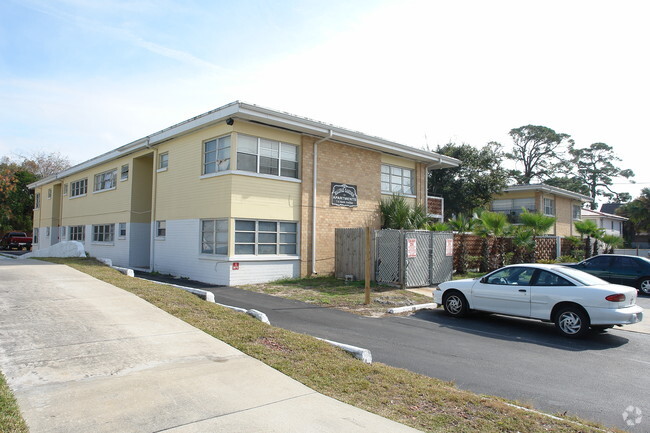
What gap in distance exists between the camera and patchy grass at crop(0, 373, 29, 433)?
3.70 metres

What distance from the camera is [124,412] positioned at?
4.17m

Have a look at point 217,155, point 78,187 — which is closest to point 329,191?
point 217,155

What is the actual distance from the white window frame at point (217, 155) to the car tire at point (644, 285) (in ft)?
51.2

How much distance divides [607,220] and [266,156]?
4686cm

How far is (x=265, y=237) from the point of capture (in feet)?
53.0

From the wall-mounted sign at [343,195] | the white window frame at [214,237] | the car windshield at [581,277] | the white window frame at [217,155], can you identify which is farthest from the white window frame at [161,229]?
the car windshield at [581,277]

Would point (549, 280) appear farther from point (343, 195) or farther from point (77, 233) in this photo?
point (77, 233)

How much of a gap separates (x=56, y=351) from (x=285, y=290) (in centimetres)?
863

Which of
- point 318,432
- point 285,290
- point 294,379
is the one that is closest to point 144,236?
point 285,290

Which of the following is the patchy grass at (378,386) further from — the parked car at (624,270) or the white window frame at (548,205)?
the white window frame at (548,205)

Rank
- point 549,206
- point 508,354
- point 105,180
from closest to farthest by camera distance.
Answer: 1. point 508,354
2. point 105,180
3. point 549,206

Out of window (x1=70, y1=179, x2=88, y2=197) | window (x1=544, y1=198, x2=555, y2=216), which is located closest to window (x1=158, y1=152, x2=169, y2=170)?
window (x1=70, y1=179, x2=88, y2=197)

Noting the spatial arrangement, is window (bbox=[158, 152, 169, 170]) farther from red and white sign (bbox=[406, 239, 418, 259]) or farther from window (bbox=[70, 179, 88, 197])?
red and white sign (bbox=[406, 239, 418, 259])

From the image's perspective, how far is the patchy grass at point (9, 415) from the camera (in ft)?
12.2
